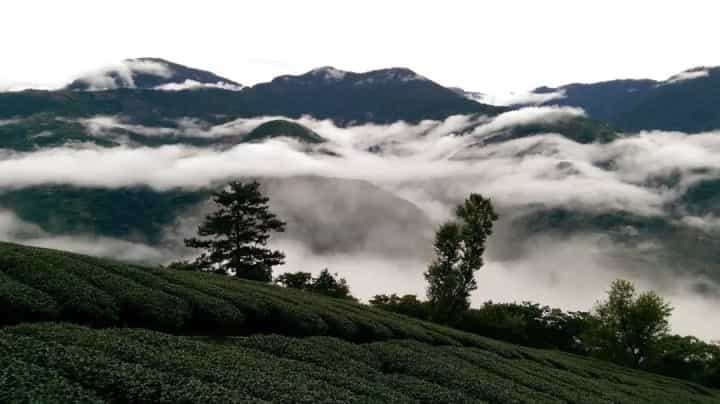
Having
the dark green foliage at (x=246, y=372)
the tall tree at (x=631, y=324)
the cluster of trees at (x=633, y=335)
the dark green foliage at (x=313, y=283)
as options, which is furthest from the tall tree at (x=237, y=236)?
the tall tree at (x=631, y=324)

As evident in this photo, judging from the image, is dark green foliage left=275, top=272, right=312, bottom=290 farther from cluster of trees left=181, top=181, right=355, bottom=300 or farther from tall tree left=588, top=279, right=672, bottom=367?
tall tree left=588, top=279, right=672, bottom=367

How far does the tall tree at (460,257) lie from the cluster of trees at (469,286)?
0.17 metres

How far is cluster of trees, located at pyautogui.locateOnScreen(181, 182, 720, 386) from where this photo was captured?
85562 millimetres

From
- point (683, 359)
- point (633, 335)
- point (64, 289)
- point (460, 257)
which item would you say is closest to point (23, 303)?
point (64, 289)

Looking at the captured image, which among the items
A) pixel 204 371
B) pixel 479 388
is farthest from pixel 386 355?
pixel 204 371

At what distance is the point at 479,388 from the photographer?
26781 millimetres

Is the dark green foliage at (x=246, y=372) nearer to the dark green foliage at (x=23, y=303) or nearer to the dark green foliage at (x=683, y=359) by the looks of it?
the dark green foliage at (x=23, y=303)

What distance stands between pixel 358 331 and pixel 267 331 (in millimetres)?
7958

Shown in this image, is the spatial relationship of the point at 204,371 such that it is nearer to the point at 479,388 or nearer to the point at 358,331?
the point at 479,388

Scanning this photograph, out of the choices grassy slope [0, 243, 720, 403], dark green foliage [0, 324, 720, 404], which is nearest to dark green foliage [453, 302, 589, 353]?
grassy slope [0, 243, 720, 403]

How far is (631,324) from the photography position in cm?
8938

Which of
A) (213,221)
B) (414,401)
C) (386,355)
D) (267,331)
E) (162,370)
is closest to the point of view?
(162,370)

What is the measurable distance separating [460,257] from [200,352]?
68772mm

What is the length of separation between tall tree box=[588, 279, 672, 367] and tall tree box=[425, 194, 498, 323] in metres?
28.4
